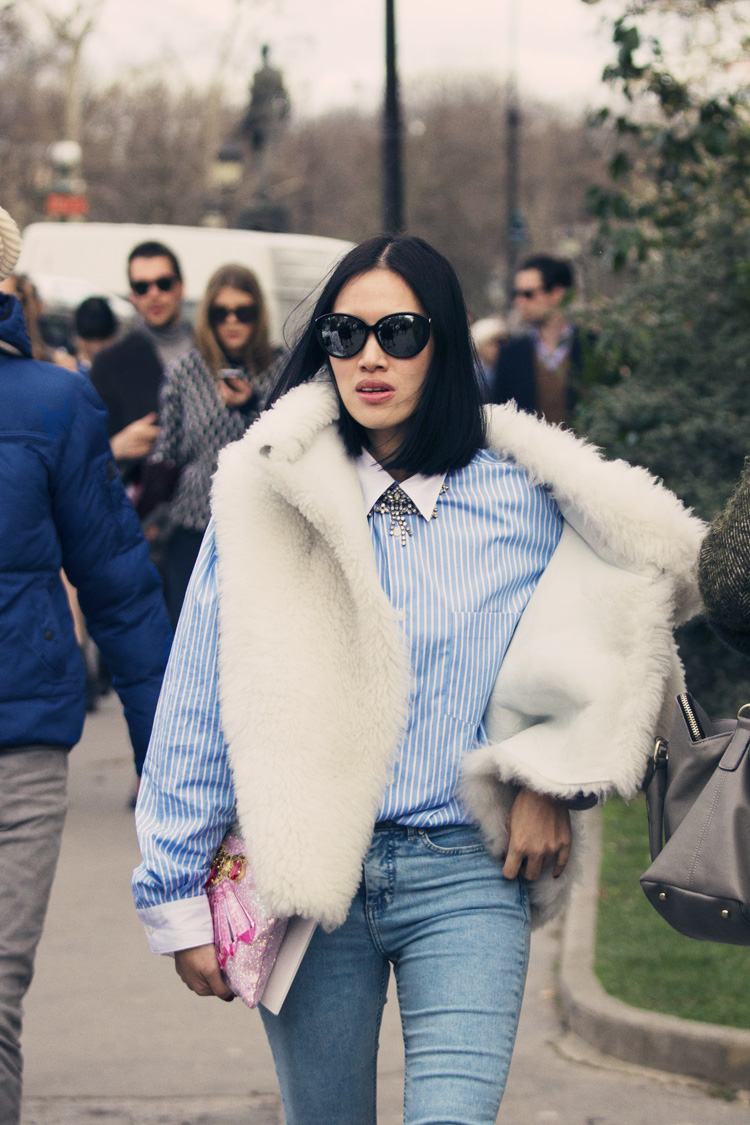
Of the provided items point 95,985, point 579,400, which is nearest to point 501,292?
point 579,400

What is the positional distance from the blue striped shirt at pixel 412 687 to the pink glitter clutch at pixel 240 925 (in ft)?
0.11

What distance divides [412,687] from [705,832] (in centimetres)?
50

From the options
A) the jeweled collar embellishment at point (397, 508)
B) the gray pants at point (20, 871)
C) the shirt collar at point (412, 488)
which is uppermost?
the shirt collar at point (412, 488)

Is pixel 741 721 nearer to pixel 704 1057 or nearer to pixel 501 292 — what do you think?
pixel 704 1057

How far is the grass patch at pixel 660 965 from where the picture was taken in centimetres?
438

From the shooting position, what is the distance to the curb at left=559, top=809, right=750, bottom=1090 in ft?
13.3

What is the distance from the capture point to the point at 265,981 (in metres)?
2.36

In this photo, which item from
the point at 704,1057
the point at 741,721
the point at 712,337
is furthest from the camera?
the point at 712,337

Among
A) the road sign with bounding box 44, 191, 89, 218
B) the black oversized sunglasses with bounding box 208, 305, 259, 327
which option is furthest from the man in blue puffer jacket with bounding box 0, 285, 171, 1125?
the road sign with bounding box 44, 191, 89, 218

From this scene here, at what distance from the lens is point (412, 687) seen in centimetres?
240

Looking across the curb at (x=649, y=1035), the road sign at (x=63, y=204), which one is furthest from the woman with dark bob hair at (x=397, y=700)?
the road sign at (x=63, y=204)

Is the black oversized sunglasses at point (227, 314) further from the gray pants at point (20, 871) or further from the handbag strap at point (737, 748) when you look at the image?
the handbag strap at point (737, 748)

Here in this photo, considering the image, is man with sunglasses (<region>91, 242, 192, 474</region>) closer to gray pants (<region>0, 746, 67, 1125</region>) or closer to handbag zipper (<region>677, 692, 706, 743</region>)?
gray pants (<region>0, 746, 67, 1125</region>)

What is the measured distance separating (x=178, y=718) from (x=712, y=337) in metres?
5.27
